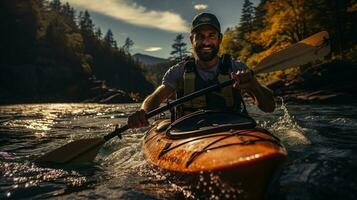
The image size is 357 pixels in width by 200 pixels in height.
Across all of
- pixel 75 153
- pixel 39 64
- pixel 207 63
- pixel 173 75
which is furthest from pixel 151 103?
pixel 39 64

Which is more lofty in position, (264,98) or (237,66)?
(237,66)

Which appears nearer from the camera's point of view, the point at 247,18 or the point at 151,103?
the point at 151,103

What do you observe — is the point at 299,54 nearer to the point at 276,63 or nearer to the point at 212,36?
the point at 276,63

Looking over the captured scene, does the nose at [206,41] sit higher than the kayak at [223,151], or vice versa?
the nose at [206,41]

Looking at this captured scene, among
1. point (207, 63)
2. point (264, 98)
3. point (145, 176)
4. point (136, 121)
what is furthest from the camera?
point (207, 63)

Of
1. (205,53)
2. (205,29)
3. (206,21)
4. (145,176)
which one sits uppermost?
(206,21)

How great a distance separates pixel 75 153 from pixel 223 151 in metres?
3.28

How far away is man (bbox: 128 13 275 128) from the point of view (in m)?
5.95

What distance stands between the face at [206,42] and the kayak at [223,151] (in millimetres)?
1423

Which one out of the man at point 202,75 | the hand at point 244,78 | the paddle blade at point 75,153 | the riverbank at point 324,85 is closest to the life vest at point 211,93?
the man at point 202,75

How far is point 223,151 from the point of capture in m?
3.66

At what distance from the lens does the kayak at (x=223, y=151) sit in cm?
321

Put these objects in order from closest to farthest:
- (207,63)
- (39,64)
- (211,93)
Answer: (211,93), (207,63), (39,64)

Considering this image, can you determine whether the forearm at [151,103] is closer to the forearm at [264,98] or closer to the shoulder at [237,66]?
the shoulder at [237,66]
